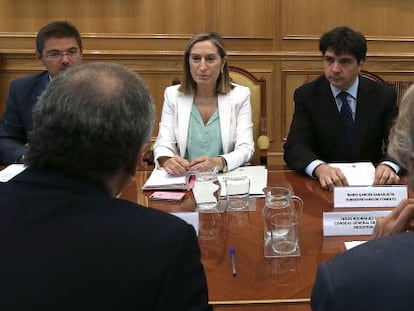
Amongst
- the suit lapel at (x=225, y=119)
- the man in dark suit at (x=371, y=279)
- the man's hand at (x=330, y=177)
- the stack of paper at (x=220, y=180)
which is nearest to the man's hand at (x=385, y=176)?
the man's hand at (x=330, y=177)

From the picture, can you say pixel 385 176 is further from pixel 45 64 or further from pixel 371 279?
pixel 45 64

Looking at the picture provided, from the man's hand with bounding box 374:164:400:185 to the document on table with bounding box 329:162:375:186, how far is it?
0.08 feet

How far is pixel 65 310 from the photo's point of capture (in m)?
0.83

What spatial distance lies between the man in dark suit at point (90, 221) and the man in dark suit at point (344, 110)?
1.71m

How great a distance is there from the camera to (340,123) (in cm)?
268

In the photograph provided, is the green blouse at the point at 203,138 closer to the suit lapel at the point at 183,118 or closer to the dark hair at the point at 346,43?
the suit lapel at the point at 183,118

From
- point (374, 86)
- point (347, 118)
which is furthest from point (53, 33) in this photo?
point (374, 86)

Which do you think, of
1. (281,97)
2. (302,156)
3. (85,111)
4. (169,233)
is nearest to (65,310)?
(169,233)

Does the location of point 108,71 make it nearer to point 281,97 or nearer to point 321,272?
point 321,272

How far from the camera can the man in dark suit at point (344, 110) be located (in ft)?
8.66

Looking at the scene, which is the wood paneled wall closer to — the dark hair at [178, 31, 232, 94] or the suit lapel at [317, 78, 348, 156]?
the dark hair at [178, 31, 232, 94]

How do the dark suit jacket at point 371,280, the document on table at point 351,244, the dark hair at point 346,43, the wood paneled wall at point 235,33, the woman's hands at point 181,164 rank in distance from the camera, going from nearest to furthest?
the dark suit jacket at point 371,280, the document on table at point 351,244, the woman's hands at point 181,164, the dark hair at point 346,43, the wood paneled wall at point 235,33

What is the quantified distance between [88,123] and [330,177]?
1.34 m

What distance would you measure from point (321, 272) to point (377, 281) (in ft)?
0.31
